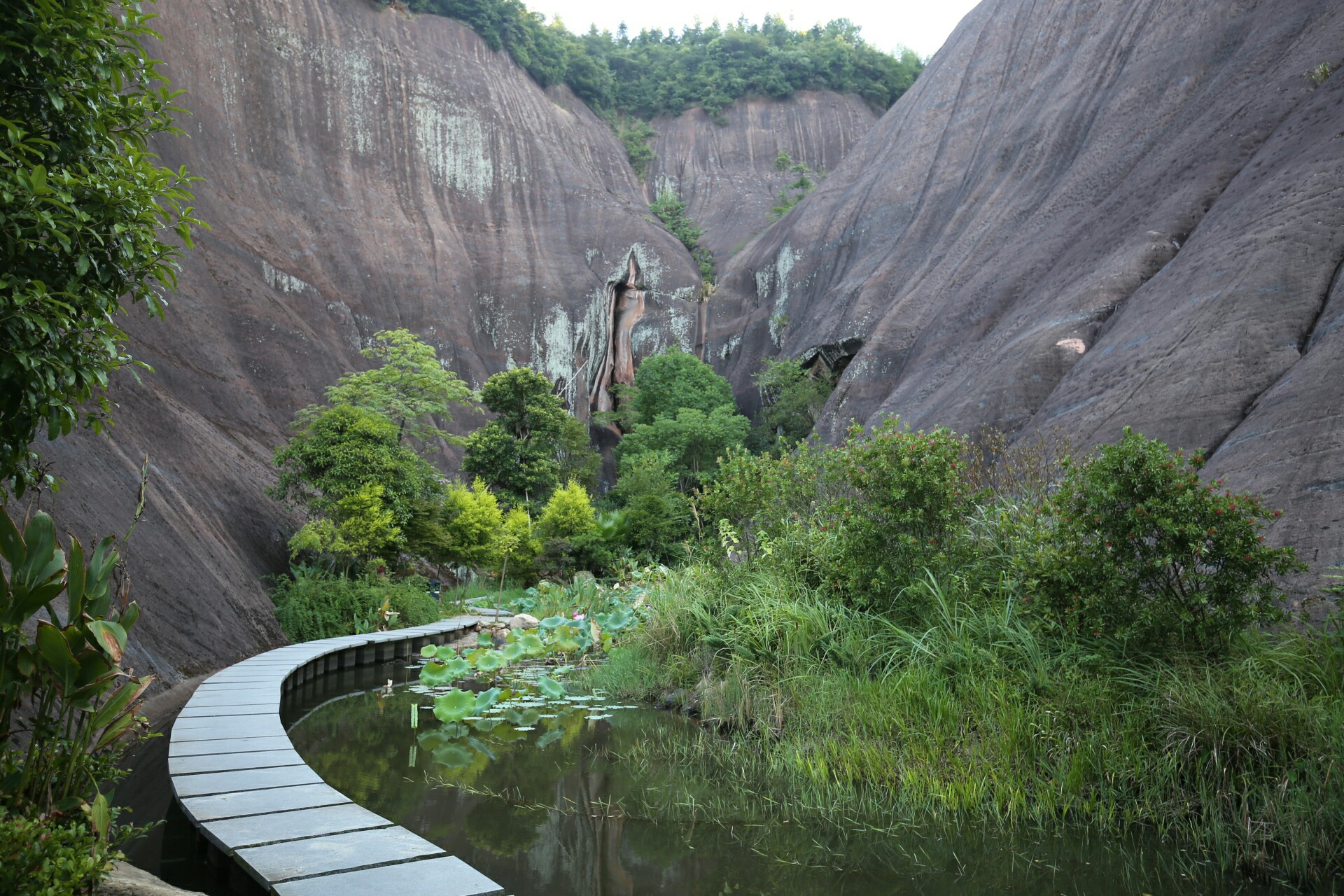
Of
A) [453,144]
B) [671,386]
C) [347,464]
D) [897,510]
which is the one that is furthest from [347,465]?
[453,144]

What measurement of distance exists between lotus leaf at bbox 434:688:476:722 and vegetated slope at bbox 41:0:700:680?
10.4ft

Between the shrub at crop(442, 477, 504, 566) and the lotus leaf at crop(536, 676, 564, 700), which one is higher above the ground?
the lotus leaf at crop(536, 676, 564, 700)

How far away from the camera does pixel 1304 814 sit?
3.79 m

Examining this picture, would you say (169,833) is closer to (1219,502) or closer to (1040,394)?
(1219,502)

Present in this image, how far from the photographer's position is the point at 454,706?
21.8 feet

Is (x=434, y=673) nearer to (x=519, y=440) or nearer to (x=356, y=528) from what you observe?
(x=356, y=528)

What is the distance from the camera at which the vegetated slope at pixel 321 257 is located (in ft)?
34.8

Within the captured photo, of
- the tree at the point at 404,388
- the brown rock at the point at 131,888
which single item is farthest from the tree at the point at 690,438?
the brown rock at the point at 131,888

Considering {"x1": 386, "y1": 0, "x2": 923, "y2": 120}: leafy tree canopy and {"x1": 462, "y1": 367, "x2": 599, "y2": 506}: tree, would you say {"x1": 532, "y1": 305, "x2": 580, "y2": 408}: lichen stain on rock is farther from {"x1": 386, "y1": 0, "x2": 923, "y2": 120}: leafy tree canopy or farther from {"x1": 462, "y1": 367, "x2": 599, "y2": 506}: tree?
{"x1": 386, "y1": 0, "x2": 923, "y2": 120}: leafy tree canopy

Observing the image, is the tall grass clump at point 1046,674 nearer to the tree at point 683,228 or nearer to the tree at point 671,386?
the tree at point 671,386

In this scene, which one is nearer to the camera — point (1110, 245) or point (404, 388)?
point (1110, 245)

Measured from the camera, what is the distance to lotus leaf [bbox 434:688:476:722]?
659 cm

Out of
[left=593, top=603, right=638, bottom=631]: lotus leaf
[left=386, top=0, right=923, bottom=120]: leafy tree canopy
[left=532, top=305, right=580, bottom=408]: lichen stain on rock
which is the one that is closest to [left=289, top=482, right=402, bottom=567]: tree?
[left=593, top=603, right=638, bottom=631]: lotus leaf

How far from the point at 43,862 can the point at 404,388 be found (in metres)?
17.6
